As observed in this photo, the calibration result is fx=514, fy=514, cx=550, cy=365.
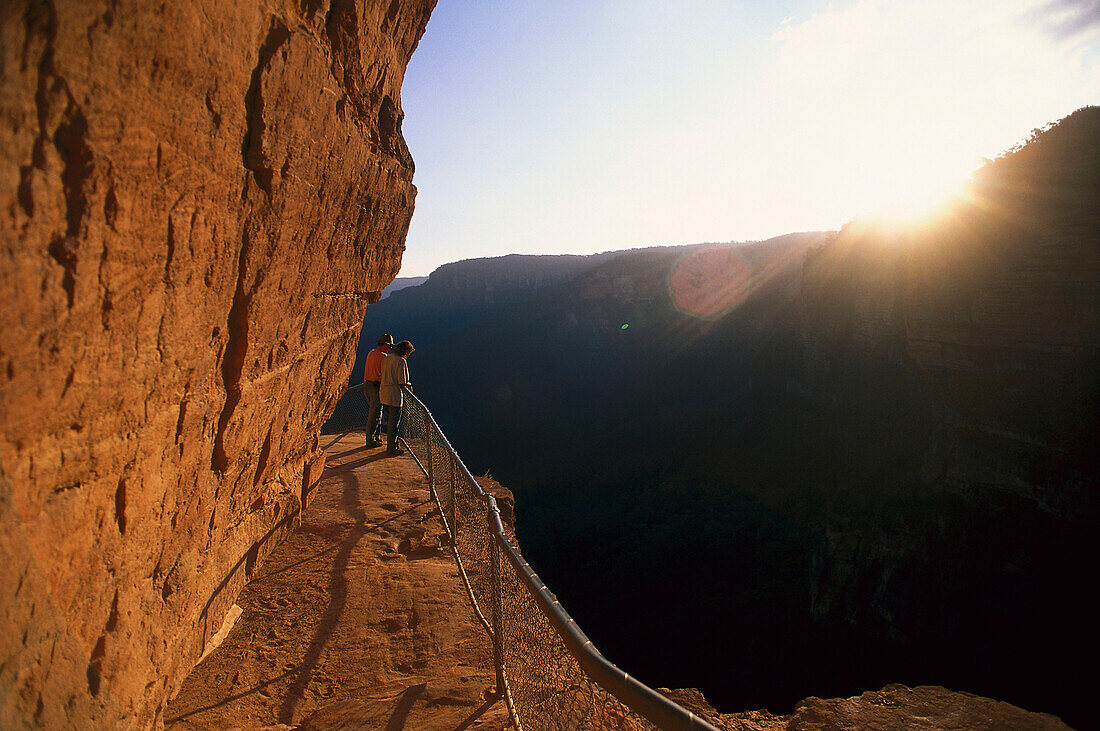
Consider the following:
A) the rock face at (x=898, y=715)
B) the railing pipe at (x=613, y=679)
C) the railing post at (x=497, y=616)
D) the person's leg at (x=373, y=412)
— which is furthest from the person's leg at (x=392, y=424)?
the railing pipe at (x=613, y=679)

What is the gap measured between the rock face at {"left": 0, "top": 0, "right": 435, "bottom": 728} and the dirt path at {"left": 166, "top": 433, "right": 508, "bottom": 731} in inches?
10.3

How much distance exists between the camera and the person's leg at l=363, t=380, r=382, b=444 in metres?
8.13

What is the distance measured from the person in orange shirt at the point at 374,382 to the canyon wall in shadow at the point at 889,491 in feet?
41.7

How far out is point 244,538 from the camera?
372 centimetres

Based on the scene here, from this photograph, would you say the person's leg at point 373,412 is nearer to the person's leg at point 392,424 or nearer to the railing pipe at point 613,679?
the person's leg at point 392,424

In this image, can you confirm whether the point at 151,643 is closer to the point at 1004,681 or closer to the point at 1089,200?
the point at 1004,681

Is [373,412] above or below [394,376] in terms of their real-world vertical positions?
below

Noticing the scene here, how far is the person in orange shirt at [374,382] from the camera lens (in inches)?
315

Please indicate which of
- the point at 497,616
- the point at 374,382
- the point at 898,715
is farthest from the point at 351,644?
the point at 374,382

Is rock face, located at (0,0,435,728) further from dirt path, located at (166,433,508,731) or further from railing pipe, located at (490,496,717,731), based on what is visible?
railing pipe, located at (490,496,717,731)

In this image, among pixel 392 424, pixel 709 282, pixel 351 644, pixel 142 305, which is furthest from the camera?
pixel 709 282

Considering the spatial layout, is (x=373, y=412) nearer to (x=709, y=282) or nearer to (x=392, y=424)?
(x=392, y=424)

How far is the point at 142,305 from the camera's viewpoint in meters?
1.90

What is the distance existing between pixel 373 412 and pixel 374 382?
1.66 feet
